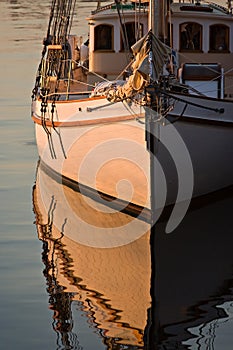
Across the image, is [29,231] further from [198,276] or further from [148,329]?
[148,329]

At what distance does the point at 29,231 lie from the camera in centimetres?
1680

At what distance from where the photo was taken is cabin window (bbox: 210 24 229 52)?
69.7 feet

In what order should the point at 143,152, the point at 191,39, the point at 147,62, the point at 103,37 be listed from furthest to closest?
1. the point at 103,37
2. the point at 191,39
3. the point at 143,152
4. the point at 147,62

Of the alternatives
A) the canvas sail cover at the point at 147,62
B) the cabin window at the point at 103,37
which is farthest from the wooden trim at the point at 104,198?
the cabin window at the point at 103,37

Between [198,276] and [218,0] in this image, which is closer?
[198,276]

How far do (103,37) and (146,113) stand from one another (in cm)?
557

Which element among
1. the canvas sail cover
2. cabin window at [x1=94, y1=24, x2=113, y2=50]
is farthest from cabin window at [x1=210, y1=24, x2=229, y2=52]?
the canvas sail cover

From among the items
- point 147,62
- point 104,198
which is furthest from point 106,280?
point 104,198

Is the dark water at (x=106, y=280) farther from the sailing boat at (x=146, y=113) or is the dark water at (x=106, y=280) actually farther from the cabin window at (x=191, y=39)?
the cabin window at (x=191, y=39)

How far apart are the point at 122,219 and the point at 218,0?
1866 inches

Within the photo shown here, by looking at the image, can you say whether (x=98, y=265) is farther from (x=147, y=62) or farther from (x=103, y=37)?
(x=103, y=37)

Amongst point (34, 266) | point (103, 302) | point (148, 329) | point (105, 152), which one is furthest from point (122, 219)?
point (148, 329)

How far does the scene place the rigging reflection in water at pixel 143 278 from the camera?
40.5 feet

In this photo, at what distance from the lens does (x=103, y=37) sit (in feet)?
71.2
